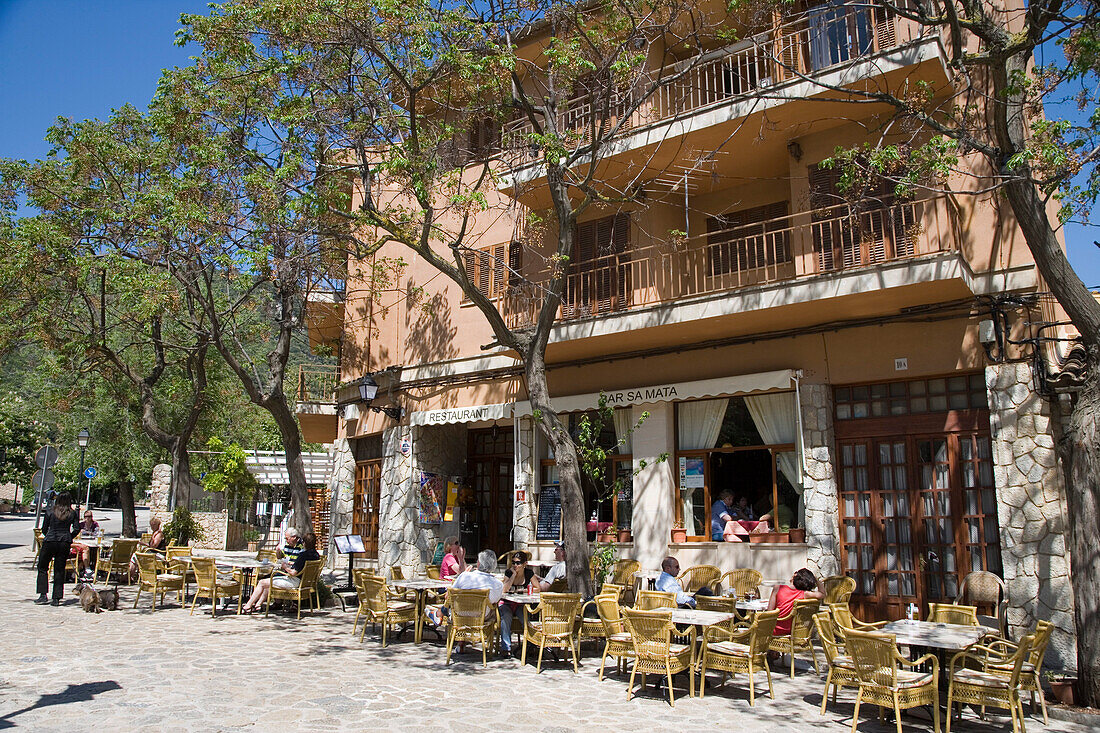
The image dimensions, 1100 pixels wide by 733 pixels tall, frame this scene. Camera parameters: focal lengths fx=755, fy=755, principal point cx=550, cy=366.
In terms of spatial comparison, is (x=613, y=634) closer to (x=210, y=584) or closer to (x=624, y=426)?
(x=624, y=426)

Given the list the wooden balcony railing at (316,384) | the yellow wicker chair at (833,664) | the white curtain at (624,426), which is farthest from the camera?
the wooden balcony railing at (316,384)

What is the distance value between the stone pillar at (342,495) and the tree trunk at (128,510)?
9.66 meters

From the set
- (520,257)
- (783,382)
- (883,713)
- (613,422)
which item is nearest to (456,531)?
(613,422)

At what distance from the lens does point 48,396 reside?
801 inches

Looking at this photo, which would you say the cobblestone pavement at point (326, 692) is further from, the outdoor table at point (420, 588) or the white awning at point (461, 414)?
the white awning at point (461, 414)

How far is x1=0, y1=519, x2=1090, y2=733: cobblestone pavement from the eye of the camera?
6.29m

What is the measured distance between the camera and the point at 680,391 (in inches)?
484

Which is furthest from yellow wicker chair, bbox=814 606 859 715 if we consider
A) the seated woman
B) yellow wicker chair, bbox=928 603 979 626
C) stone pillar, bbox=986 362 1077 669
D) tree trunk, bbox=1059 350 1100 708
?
the seated woman

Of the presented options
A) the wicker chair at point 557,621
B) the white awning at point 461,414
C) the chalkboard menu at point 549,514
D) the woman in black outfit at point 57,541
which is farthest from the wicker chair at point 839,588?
the woman in black outfit at point 57,541

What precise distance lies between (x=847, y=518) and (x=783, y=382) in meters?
2.15

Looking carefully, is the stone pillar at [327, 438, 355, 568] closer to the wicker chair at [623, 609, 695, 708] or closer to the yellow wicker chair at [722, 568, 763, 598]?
the yellow wicker chair at [722, 568, 763, 598]

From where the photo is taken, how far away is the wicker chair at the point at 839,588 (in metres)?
9.73

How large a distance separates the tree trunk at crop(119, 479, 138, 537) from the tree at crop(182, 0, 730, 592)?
16302 millimetres

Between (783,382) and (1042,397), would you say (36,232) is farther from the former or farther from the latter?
(1042,397)
